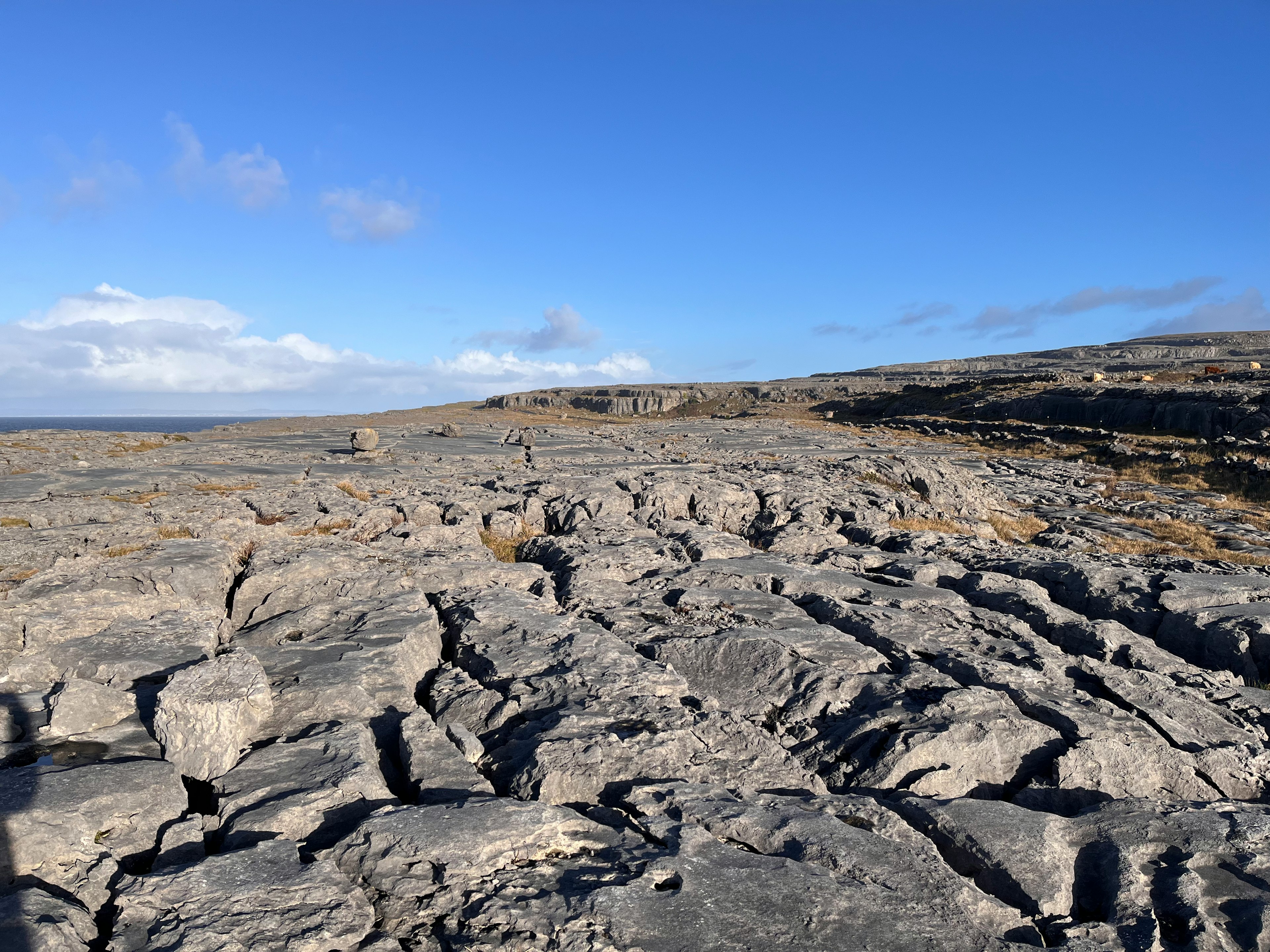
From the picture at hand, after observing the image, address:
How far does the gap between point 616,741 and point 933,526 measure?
15512mm

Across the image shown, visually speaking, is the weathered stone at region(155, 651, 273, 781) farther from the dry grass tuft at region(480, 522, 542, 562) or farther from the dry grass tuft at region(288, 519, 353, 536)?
the dry grass tuft at region(288, 519, 353, 536)

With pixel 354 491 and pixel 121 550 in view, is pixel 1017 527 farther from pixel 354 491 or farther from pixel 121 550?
pixel 121 550

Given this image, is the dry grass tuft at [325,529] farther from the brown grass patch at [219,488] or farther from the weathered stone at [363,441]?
the weathered stone at [363,441]

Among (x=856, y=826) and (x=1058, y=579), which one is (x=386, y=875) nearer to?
(x=856, y=826)

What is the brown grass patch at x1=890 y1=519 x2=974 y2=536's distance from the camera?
746 inches

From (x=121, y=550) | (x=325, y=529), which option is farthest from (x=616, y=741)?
(x=325, y=529)

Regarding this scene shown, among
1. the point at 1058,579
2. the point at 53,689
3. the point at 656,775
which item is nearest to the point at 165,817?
the point at 53,689

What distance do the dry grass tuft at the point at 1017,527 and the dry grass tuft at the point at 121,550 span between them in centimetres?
2106

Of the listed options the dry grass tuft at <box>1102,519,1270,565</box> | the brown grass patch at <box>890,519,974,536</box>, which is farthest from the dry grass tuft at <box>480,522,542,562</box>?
the dry grass tuft at <box>1102,519,1270,565</box>

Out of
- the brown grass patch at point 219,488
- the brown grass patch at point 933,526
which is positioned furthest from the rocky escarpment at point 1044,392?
the brown grass patch at point 219,488

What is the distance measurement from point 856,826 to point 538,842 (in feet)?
8.66

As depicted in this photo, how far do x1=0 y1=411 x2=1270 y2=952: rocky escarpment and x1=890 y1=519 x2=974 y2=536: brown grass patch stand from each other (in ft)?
9.94

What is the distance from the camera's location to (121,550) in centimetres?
1234

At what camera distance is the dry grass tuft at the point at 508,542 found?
50.4 ft
